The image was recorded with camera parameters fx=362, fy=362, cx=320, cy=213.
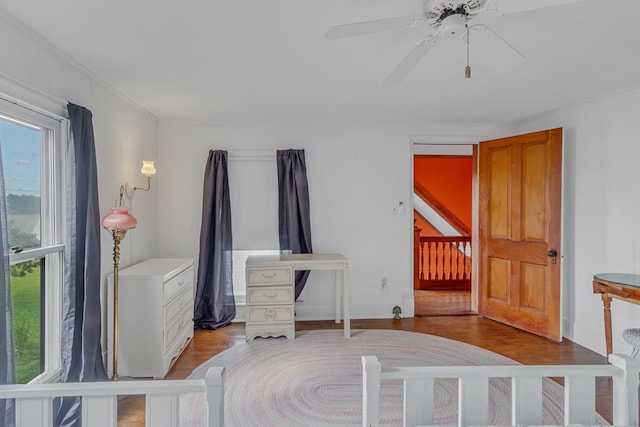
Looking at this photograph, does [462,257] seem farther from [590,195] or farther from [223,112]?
[223,112]

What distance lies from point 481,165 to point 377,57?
250 cm

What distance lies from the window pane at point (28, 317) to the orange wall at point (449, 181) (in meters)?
5.77

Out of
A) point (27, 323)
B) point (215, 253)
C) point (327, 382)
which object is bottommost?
point (327, 382)

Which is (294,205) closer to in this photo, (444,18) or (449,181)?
(444,18)

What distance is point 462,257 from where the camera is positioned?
6.16 m

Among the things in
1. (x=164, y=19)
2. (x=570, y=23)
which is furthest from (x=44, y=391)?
(x=570, y=23)

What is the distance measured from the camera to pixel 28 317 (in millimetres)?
2215

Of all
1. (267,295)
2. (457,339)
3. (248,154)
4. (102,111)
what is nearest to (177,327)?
(267,295)

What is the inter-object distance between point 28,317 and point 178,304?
112 centimetres

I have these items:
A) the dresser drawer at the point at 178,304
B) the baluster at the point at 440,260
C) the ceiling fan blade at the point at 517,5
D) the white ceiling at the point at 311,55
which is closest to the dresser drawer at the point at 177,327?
the dresser drawer at the point at 178,304

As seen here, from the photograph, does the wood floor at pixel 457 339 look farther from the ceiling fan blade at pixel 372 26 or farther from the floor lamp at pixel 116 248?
the ceiling fan blade at pixel 372 26

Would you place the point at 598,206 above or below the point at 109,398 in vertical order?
above

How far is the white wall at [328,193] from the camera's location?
4.14 m

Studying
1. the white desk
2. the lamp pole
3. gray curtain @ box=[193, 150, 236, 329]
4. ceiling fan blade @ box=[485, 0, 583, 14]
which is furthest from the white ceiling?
the white desk
